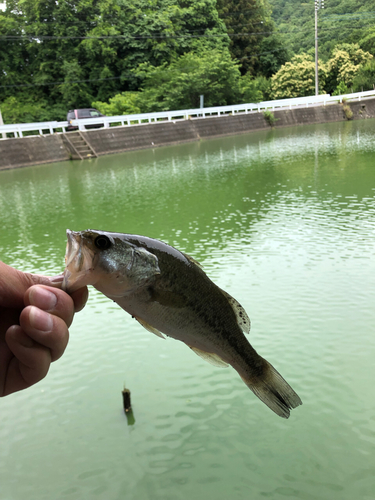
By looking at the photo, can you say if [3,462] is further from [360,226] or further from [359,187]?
[359,187]

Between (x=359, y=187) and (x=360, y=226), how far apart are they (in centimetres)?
266

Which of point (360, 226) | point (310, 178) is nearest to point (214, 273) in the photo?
point (360, 226)

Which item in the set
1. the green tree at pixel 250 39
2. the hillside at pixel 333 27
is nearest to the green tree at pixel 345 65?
the green tree at pixel 250 39

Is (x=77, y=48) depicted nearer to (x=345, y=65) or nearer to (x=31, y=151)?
(x=31, y=151)

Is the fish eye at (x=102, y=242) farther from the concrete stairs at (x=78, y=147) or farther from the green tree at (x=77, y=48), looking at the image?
the green tree at (x=77, y=48)

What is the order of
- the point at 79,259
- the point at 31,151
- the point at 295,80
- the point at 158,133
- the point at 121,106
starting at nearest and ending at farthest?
the point at 79,259 → the point at 31,151 → the point at 158,133 → the point at 121,106 → the point at 295,80

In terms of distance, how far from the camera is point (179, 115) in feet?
77.8

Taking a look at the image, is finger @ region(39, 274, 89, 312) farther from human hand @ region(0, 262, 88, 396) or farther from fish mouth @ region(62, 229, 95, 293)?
fish mouth @ region(62, 229, 95, 293)

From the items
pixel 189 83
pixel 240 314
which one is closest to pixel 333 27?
pixel 189 83

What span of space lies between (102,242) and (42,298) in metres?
0.23

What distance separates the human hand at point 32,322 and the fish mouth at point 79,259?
0.17 metres

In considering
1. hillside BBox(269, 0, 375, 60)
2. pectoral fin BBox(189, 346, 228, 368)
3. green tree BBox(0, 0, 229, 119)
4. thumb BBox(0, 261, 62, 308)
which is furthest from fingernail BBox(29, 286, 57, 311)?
hillside BBox(269, 0, 375, 60)

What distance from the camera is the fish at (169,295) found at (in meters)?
0.94

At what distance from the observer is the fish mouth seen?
0.91 m
